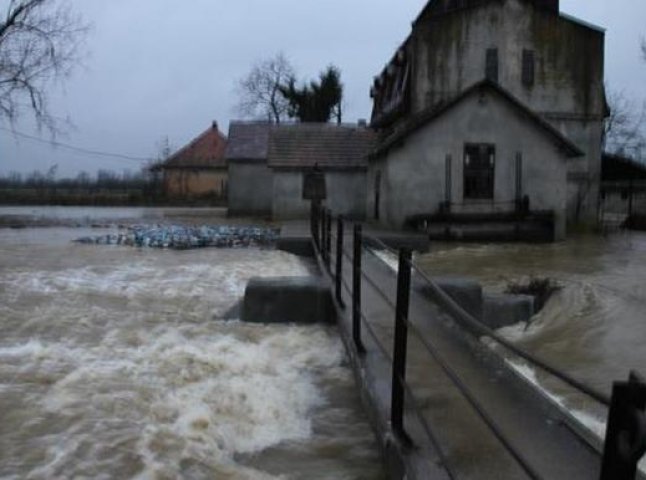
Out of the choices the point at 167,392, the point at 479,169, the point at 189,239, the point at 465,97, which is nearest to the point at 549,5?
the point at 465,97

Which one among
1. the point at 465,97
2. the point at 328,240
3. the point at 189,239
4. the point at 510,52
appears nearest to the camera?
the point at 328,240

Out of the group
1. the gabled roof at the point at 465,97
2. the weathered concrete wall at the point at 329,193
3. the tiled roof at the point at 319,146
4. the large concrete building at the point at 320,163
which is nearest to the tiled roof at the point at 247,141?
the tiled roof at the point at 319,146

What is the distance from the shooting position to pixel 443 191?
22.1 meters

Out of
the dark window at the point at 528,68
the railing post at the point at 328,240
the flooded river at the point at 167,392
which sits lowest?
the flooded river at the point at 167,392

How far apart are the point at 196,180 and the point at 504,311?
4653 centimetres

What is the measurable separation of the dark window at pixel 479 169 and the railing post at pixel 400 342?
1837 cm

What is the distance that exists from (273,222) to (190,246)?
9527mm

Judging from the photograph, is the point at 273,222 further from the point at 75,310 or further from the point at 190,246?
the point at 75,310

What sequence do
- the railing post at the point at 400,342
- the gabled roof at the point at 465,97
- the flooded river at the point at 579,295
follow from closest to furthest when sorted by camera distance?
the railing post at the point at 400,342
the flooded river at the point at 579,295
the gabled roof at the point at 465,97

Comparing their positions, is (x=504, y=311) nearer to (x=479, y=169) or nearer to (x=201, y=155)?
(x=479, y=169)

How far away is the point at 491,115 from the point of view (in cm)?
2194

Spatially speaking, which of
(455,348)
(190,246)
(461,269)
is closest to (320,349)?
(455,348)

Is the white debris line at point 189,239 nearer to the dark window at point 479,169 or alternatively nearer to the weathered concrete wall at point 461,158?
the weathered concrete wall at point 461,158

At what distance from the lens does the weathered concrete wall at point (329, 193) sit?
91.3 ft
